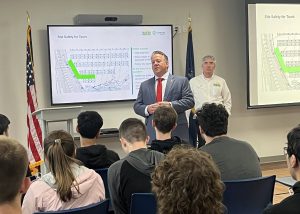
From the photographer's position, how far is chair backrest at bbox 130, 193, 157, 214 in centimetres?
220

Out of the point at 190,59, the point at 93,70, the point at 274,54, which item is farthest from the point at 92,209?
the point at 274,54

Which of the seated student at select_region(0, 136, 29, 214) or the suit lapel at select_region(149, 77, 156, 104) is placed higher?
the suit lapel at select_region(149, 77, 156, 104)

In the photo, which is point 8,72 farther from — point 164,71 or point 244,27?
point 244,27

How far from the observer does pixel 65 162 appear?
2.38m

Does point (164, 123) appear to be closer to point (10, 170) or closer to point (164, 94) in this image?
point (164, 94)

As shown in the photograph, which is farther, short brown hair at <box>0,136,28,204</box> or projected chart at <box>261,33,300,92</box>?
projected chart at <box>261,33,300,92</box>

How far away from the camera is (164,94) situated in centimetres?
450

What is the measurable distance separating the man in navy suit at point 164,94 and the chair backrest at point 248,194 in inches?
72.5

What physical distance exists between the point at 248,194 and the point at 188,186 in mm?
1252

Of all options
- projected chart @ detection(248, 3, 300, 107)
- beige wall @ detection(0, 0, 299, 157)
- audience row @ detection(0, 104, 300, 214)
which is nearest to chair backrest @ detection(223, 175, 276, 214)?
audience row @ detection(0, 104, 300, 214)

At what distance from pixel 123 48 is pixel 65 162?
367cm

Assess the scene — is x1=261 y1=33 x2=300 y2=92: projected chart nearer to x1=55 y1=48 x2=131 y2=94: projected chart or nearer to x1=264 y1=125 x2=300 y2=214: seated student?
x1=55 y1=48 x2=131 y2=94: projected chart

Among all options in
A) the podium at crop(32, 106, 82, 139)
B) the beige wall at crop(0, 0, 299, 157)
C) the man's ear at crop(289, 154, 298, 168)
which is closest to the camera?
the man's ear at crop(289, 154, 298, 168)

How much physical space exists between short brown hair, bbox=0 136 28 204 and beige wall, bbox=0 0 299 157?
4.16 metres
